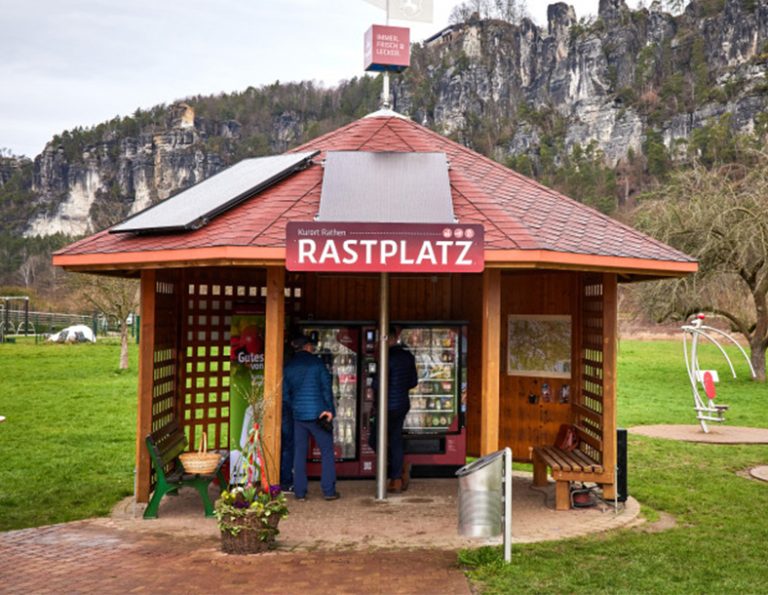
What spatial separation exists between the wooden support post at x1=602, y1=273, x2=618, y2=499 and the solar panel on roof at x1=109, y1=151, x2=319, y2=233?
3.65m

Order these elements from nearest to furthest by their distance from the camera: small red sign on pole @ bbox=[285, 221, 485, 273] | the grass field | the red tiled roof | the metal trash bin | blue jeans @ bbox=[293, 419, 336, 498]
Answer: the grass field, the metal trash bin, small red sign on pole @ bbox=[285, 221, 485, 273], the red tiled roof, blue jeans @ bbox=[293, 419, 336, 498]

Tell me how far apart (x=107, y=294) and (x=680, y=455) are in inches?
796

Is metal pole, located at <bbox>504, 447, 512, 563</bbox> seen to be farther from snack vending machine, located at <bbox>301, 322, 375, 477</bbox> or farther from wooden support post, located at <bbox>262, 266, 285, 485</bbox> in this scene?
snack vending machine, located at <bbox>301, 322, 375, 477</bbox>

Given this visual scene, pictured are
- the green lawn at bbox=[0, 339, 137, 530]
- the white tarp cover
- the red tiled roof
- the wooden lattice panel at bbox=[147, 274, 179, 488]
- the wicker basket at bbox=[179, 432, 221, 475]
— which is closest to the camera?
the red tiled roof

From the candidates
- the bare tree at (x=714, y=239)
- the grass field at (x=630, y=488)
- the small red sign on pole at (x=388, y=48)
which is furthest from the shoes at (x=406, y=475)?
the bare tree at (x=714, y=239)

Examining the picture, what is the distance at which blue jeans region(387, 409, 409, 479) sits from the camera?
994cm

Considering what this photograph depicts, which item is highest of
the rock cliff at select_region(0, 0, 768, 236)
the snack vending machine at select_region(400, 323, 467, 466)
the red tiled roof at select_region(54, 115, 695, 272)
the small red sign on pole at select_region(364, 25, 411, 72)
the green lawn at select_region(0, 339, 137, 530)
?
the rock cliff at select_region(0, 0, 768, 236)

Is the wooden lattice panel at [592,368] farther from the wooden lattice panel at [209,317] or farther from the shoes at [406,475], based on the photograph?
the wooden lattice panel at [209,317]

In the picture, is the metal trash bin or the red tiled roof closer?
the metal trash bin

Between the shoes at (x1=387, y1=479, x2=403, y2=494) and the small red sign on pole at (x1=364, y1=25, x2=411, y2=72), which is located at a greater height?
the small red sign on pole at (x1=364, y1=25, x2=411, y2=72)

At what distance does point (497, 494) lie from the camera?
23.5 feet

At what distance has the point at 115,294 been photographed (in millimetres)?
28625

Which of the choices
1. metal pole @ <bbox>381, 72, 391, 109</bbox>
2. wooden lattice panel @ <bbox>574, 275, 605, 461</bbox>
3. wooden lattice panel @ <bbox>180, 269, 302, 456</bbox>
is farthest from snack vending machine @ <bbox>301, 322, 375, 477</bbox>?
metal pole @ <bbox>381, 72, 391, 109</bbox>

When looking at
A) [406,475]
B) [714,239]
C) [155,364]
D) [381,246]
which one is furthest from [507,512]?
[714,239]
